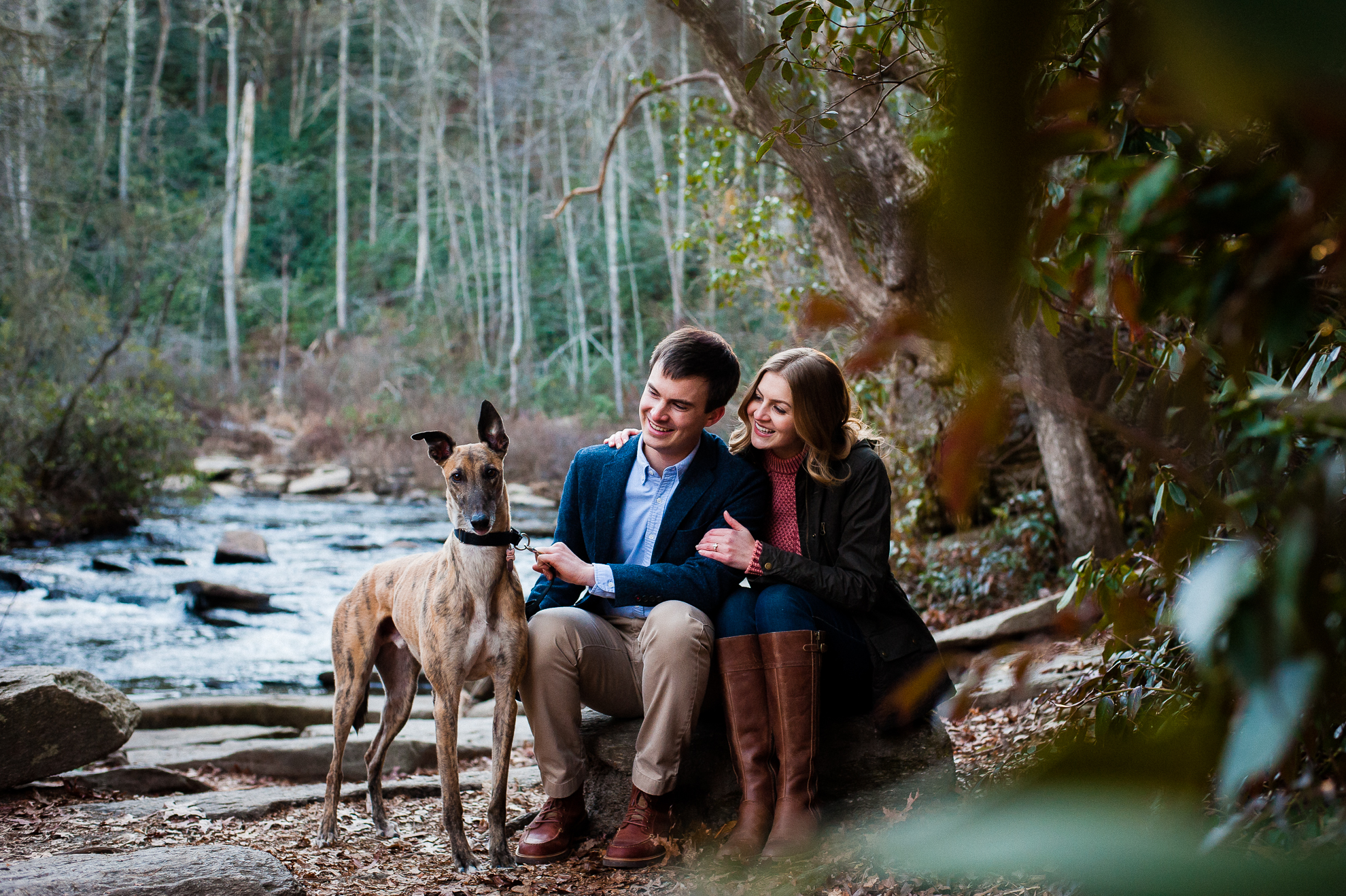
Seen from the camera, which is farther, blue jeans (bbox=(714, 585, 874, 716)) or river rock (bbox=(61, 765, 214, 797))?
river rock (bbox=(61, 765, 214, 797))

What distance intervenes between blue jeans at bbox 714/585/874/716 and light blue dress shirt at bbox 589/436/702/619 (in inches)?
15.3

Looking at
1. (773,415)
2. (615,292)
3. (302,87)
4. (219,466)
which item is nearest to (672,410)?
(773,415)

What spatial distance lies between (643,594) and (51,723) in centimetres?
255

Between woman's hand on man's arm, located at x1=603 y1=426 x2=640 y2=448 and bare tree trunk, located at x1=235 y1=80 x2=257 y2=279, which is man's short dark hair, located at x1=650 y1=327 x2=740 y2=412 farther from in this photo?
bare tree trunk, located at x1=235 y1=80 x2=257 y2=279

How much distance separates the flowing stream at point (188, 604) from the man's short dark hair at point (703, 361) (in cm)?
413

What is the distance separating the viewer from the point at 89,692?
4109 millimetres

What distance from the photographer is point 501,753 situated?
330 cm

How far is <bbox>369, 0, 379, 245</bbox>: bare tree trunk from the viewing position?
96.9 feet

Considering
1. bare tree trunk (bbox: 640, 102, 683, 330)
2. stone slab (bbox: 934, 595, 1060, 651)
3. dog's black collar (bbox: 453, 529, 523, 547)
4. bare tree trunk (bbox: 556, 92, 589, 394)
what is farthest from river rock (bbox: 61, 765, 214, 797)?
bare tree trunk (bbox: 556, 92, 589, 394)

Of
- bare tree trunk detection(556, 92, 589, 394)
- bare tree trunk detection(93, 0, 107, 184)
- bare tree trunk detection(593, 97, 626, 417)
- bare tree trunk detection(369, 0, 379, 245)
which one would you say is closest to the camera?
bare tree trunk detection(593, 97, 626, 417)

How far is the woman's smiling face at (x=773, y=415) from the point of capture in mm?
3279

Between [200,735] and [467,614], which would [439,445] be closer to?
[467,614]

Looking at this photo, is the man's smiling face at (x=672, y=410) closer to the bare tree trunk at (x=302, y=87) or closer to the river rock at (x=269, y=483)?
the river rock at (x=269, y=483)

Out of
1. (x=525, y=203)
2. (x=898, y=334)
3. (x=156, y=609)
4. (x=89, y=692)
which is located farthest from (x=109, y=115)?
(x=898, y=334)
